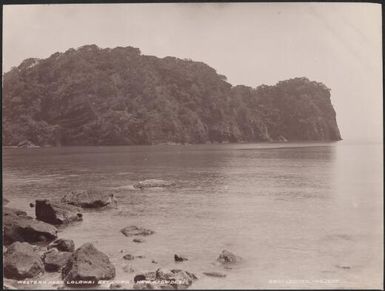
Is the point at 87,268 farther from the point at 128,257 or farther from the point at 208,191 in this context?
the point at 208,191

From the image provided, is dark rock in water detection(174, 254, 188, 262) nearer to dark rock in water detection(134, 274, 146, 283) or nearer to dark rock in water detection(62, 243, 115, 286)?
dark rock in water detection(134, 274, 146, 283)

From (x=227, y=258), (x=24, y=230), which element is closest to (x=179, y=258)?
(x=227, y=258)

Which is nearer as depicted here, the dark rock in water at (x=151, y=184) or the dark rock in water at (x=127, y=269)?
the dark rock in water at (x=127, y=269)

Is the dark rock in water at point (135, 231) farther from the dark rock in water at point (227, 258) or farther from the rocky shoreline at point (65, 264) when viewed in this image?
the dark rock in water at point (227, 258)

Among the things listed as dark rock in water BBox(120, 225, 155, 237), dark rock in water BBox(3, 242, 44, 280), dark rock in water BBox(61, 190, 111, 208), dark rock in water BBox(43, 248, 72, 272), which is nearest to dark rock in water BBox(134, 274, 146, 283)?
dark rock in water BBox(43, 248, 72, 272)

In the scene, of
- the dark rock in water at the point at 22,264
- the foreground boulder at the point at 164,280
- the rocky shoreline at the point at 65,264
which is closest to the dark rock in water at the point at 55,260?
the rocky shoreline at the point at 65,264
